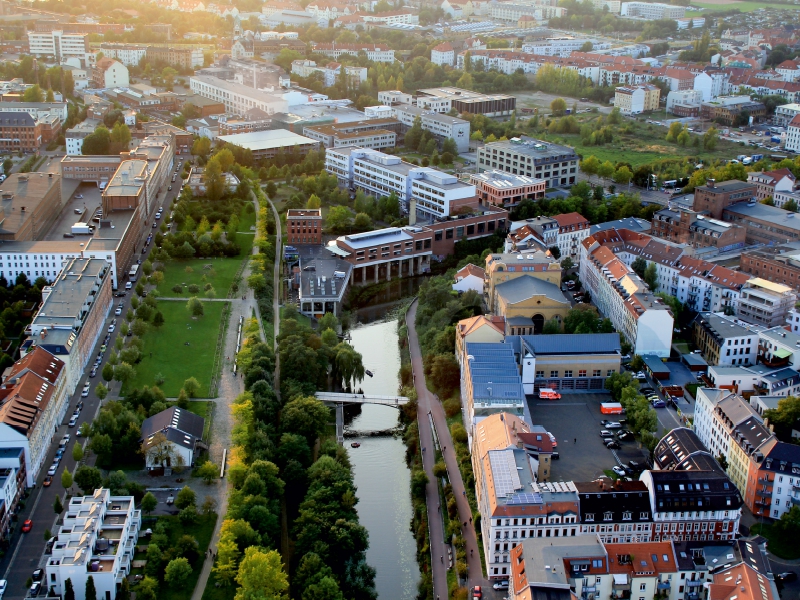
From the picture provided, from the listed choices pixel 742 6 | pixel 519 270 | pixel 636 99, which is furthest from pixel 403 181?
pixel 742 6

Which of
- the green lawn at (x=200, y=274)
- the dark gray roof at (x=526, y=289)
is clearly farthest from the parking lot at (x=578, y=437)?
the green lawn at (x=200, y=274)

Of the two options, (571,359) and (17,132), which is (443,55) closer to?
(17,132)

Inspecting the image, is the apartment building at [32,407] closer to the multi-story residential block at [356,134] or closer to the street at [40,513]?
the street at [40,513]

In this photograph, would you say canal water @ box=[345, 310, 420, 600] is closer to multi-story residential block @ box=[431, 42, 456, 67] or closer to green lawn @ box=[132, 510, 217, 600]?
green lawn @ box=[132, 510, 217, 600]

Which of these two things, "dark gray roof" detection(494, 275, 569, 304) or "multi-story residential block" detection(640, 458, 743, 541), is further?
"dark gray roof" detection(494, 275, 569, 304)

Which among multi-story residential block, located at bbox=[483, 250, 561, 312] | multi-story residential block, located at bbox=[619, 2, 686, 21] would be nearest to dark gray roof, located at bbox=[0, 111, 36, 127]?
multi-story residential block, located at bbox=[483, 250, 561, 312]

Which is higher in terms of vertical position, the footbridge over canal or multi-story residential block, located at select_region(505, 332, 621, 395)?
multi-story residential block, located at select_region(505, 332, 621, 395)
